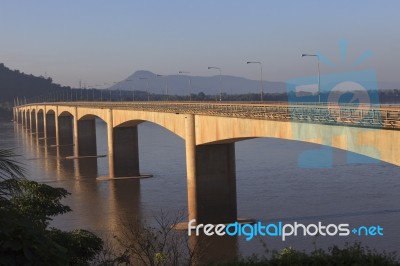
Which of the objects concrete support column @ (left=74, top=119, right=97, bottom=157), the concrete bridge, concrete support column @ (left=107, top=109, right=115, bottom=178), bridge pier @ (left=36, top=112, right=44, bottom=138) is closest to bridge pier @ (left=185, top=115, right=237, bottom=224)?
the concrete bridge

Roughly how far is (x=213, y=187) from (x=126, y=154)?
2176 cm

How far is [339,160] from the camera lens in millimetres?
55156

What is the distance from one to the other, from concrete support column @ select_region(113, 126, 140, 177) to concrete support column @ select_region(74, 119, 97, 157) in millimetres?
18499

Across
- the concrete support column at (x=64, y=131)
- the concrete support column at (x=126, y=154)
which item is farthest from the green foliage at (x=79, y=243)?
the concrete support column at (x=64, y=131)

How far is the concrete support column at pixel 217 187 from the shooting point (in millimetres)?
30375

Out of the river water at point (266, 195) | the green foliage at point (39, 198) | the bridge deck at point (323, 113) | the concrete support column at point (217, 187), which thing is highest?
the bridge deck at point (323, 113)

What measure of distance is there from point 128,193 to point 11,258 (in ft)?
117

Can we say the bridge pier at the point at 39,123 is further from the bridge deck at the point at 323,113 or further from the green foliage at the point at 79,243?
the green foliage at the point at 79,243

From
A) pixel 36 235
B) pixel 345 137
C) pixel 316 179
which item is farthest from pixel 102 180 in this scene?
pixel 36 235

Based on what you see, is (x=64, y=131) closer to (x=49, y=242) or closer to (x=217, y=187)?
(x=217, y=187)

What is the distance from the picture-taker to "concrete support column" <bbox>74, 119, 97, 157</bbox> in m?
71.3

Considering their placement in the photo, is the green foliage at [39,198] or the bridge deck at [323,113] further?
the bridge deck at [323,113]

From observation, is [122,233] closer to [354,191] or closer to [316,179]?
[354,191]

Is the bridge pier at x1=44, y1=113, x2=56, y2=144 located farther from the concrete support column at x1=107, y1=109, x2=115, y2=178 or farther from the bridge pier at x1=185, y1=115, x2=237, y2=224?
the bridge pier at x1=185, y1=115, x2=237, y2=224
